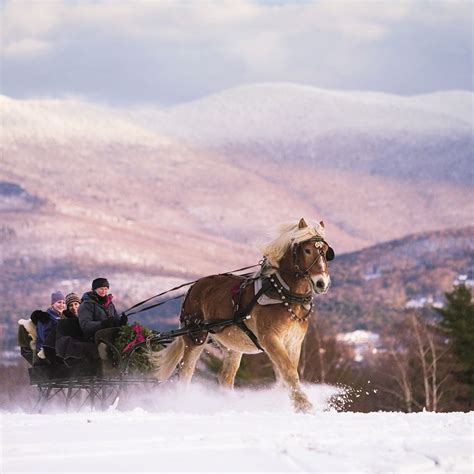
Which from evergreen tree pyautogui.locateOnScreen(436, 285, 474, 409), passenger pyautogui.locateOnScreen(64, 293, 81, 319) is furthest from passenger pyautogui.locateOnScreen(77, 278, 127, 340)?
evergreen tree pyautogui.locateOnScreen(436, 285, 474, 409)

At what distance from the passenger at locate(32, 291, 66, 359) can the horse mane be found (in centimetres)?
288

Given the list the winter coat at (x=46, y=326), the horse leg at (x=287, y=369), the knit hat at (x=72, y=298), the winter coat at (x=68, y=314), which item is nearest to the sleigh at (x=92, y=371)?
the winter coat at (x=46, y=326)

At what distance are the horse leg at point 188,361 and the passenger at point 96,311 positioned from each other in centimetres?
114

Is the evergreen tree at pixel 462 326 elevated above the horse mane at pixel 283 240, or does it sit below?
below

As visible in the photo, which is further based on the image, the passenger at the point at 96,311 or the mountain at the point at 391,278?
the mountain at the point at 391,278

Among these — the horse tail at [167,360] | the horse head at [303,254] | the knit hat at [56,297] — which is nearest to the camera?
the horse head at [303,254]

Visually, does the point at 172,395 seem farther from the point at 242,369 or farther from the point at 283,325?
the point at 242,369

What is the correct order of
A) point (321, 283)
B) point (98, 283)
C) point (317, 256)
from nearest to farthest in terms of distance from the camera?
point (321, 283), point (317, 256), point (98, 283)

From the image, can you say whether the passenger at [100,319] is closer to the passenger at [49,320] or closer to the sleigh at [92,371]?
the sleigh at [92,371]

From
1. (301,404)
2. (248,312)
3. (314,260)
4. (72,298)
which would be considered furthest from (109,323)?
(301,404)

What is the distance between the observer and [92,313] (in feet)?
49.4

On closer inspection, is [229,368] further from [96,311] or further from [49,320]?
[49,320]

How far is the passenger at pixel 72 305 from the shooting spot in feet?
52.0

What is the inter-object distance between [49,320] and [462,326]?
38.9m
